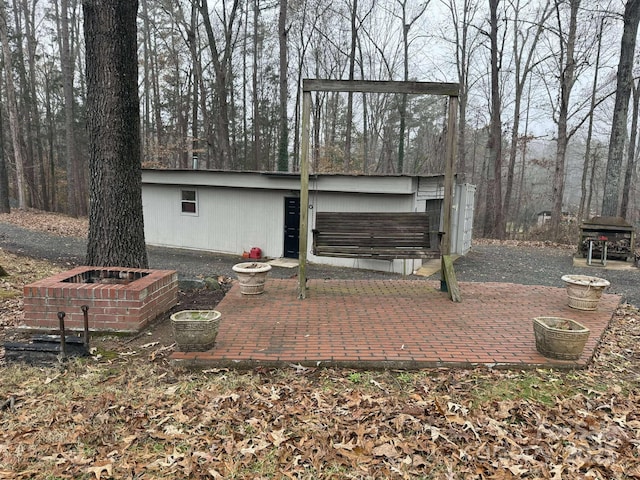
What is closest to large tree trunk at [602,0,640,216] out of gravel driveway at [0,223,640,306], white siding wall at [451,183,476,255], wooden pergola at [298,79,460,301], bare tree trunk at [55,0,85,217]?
gravel driveway at [0,223,640,306]

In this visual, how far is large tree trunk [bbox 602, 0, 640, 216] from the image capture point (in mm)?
10773

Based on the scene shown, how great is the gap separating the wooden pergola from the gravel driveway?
350 centimetres

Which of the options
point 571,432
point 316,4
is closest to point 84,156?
point 316,4

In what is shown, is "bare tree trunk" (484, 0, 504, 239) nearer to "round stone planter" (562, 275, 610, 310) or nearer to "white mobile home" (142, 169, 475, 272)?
"white mobile home" (142, 169, 475, 272)

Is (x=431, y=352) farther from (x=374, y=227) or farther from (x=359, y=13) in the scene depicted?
(x=359, y=13)

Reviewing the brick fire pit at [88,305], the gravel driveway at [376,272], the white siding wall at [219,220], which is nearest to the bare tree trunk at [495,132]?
the gravel driveway at [376,272]

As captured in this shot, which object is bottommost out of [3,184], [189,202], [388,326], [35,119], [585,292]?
[388,326]

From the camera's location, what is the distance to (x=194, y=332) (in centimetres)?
355

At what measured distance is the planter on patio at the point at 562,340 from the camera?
3.53 m

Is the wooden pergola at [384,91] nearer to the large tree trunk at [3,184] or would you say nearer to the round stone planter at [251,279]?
the round stone planter at [251,279]

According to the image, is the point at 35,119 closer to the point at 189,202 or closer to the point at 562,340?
the point at 189,202

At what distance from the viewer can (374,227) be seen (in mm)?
5941

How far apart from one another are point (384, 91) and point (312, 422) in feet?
13.7

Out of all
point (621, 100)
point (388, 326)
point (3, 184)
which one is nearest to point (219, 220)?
point (388, 326)
